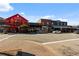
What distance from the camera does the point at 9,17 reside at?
137 inches

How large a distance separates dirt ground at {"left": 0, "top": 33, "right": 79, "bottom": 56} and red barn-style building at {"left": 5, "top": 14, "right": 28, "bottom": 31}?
0.39ft

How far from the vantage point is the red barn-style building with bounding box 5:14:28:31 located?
3475 millimetres

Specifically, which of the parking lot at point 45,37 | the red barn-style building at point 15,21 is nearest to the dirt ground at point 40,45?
the parking lot at point 45,37

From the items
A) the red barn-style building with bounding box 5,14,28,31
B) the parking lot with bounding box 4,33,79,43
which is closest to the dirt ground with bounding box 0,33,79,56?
the parking lot with bounding box 4,33,79,43

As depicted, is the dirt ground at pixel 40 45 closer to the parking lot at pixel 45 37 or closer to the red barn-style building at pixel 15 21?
the parking lot at pixel 45 37

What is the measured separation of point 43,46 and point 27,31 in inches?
12.2

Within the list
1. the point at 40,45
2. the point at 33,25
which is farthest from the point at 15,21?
the point at 40,45

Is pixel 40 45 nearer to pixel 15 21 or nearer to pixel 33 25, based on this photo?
pixel 33 25

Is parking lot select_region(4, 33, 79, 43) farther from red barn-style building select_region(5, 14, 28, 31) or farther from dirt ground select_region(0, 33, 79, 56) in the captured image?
red barn-style building select_region(5, 14, 28, 31)

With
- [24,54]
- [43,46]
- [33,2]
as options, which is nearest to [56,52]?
[43,46]

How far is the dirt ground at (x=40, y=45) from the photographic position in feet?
11.3

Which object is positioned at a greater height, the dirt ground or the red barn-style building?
Result: the red barn-style building

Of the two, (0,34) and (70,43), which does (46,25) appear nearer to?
(70,43)

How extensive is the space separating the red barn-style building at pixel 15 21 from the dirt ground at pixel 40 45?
4.7 inches
